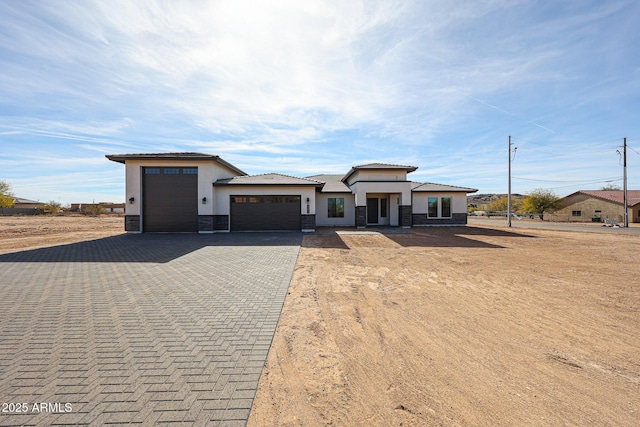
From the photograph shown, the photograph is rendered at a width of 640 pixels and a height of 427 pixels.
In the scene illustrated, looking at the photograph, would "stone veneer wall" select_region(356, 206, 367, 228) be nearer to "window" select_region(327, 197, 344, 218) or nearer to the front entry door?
"window" select_region(327, 197, 344, 218)

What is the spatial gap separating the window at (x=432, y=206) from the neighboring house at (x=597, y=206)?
2585 centimetres

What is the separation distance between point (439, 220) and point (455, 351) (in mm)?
21308

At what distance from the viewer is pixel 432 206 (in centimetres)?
2286

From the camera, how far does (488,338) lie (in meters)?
3.84

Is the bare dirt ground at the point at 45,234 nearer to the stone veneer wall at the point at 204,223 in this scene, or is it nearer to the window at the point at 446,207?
the stone veneer wall at the point at 204,223

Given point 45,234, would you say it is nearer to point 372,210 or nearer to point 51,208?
point 372,210

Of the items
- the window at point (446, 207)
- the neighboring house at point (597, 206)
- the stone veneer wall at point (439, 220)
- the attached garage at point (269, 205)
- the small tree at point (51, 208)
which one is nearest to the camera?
the attached garage at point (269, 205)

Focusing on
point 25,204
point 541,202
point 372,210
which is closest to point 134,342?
point 372,210

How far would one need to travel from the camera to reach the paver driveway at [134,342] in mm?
2430

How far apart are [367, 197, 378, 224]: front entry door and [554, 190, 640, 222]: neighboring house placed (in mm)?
30664

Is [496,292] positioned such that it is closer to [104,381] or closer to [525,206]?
[104,381]

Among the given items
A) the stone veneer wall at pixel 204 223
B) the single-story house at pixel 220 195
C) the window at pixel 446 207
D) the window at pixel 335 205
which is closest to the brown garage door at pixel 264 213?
the single-story house at pixel 220 195

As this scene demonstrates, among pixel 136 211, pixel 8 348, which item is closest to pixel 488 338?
pixel 8 348

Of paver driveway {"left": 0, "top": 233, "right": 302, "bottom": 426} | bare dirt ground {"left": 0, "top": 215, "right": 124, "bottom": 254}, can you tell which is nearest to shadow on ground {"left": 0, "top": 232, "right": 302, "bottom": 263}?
paver driveway {"left": 0, "top": 233, "right": 302, "bottom": 426}
